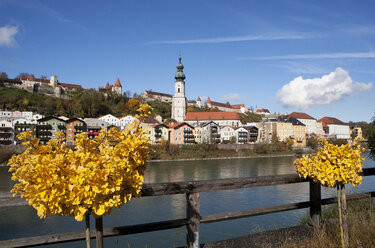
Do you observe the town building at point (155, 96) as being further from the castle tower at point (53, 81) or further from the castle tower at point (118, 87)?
the castle tower at point (53, 81)

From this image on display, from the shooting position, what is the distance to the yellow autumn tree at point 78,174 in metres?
1.71

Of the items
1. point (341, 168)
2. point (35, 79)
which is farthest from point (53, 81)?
point (341, 168)

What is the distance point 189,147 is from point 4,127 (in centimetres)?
3396

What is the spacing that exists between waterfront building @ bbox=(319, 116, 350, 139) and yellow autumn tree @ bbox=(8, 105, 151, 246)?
401 ft

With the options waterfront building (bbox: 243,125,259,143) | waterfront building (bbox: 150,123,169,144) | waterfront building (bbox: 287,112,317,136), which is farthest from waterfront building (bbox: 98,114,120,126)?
waterfront building (bbox: 287,112,317,136)

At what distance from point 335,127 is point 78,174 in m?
127

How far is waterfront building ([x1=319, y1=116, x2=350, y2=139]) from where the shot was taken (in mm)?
114688

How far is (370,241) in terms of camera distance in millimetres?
3281

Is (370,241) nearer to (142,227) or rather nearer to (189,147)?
(142,227)

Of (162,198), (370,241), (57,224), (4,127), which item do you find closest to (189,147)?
(4,127)

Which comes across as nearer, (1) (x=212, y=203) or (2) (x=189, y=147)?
(1) (x=212, y=203)

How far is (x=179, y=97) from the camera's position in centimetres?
10081

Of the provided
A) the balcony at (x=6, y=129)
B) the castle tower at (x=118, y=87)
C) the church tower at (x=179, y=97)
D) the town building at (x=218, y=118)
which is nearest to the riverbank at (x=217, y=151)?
the balcony at (x=6, y=129)

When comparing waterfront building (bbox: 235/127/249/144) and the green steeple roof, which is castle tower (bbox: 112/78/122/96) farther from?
waterfront building (bbox: 235/127/249/144)
